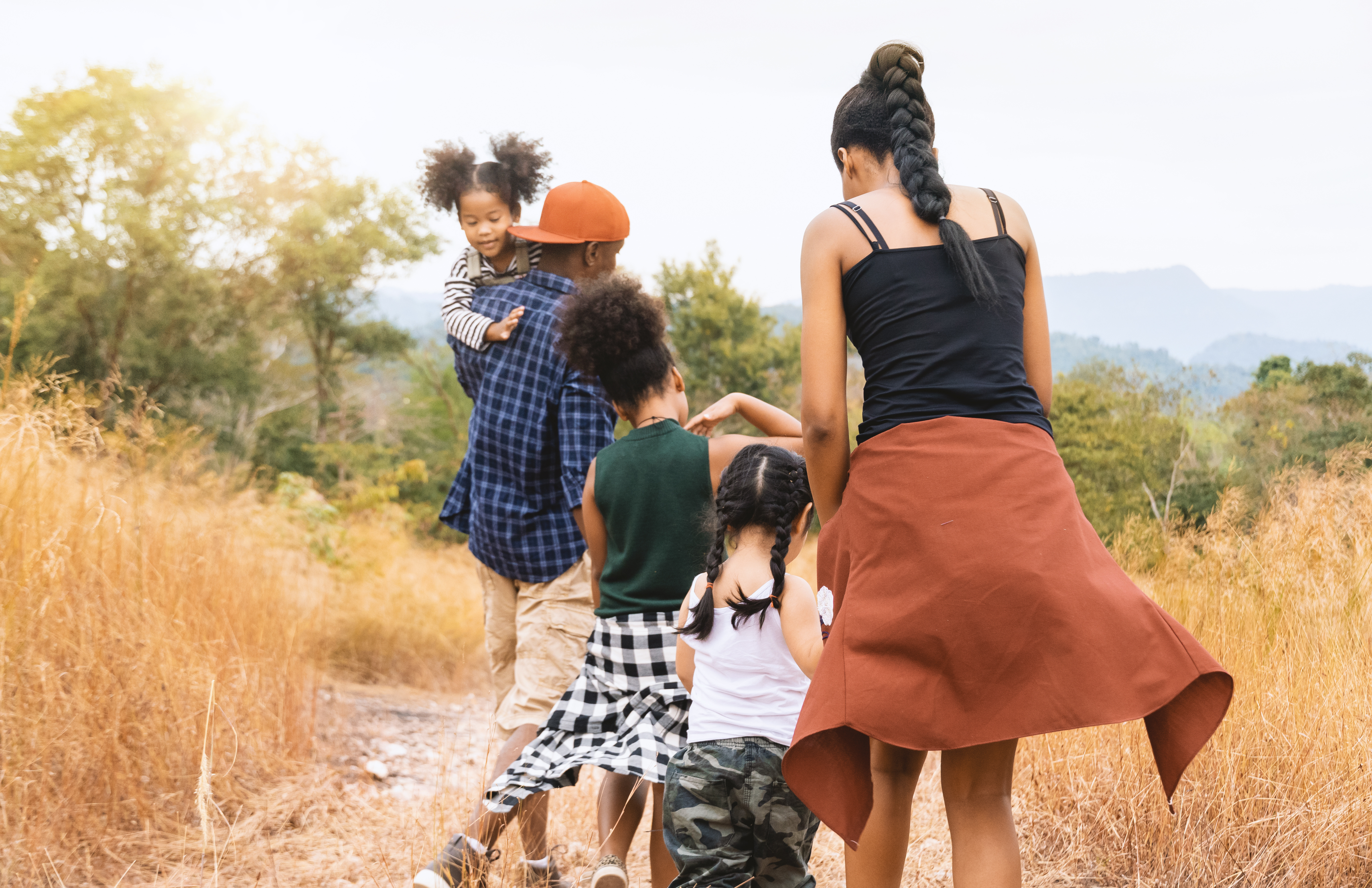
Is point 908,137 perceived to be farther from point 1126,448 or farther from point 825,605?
point 1126,448

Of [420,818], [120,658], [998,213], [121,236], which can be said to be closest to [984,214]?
[998,213]

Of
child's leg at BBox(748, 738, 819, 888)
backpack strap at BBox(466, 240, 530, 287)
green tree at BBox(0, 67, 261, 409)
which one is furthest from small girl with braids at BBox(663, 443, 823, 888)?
green tree at BBox(0, 67, 261, 409)

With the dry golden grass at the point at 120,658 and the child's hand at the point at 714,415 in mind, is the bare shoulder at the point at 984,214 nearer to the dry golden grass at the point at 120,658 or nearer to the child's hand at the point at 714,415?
the child's hand at the point at 714,415

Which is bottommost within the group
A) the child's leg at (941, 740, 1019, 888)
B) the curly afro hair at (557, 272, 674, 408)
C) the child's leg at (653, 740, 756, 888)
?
the child's leg at (653, 740, 756, 888)

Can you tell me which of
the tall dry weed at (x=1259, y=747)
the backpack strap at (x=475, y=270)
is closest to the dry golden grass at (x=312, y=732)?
the tall dry weed at (x=1259, y=747)

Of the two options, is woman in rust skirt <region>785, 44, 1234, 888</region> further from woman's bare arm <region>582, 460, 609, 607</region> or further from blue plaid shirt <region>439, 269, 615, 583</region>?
blue plaid shirt <region>439, 269, 615, 583</region>

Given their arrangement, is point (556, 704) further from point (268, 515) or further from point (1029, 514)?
point (268, 515)

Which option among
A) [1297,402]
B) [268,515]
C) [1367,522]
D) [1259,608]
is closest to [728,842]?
[1259,608]

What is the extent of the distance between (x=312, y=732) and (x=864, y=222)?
3.57 metres

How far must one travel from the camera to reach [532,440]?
2.87m

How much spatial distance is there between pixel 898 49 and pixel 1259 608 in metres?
2.36

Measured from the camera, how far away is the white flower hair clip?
80.0 inches

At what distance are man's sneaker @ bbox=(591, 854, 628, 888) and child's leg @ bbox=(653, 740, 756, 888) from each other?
0.27 meters

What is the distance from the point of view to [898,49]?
1869mm
